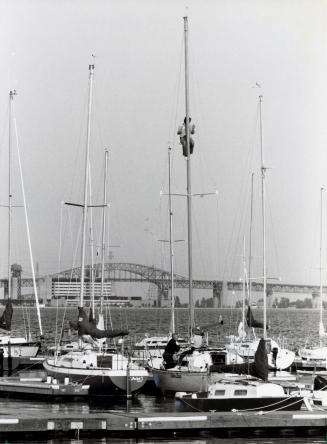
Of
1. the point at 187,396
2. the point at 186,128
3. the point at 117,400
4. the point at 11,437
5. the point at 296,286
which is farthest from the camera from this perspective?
the point at 296,286

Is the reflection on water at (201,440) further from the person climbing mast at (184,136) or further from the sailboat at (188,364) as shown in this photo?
the person climbing mast at (184,136)

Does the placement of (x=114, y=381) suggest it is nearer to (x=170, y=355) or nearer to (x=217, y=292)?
(x=170, y=355)

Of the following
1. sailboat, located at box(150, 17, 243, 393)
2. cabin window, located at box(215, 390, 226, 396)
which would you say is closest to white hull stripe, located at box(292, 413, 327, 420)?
cabin window, located at box(215, 390, 226, 396)

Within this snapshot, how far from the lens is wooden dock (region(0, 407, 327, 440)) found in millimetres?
27219

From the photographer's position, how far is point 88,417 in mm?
28031

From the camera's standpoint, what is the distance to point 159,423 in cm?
2772

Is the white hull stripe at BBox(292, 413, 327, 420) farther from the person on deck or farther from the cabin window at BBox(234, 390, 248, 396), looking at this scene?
the person on deck

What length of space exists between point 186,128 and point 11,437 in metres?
17.1

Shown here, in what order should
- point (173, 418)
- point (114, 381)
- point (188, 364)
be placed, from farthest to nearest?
point (188, 364) < point (114, 381) < point (173, 418)

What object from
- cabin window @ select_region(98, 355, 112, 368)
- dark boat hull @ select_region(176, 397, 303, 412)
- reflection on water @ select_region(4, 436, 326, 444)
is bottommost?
reflection on water @ select_region(4, 436, 326, 444)


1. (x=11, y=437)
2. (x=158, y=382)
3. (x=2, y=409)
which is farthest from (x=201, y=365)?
(x=11, y=437)

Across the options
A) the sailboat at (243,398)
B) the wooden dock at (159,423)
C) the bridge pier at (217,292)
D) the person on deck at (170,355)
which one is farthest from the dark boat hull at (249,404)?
the bridge pier at (217,292)

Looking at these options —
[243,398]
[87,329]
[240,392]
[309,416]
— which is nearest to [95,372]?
[87,329]

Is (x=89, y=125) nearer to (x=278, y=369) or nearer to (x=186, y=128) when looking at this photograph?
(x=186, y=128)
